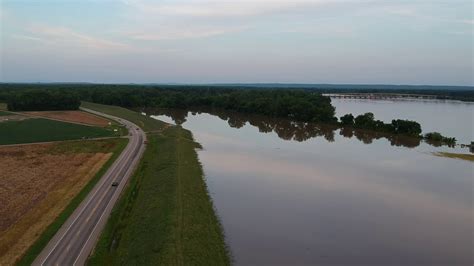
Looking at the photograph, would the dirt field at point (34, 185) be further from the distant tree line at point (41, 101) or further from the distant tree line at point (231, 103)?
the distant tree line at point (231, 103)

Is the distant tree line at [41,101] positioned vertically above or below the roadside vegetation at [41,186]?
above

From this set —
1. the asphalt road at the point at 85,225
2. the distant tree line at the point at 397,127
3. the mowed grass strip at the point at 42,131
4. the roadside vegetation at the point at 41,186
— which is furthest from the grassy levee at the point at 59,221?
the distant tree line at the point at 397,127

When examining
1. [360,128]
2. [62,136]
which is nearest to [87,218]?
[62,136]

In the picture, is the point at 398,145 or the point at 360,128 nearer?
the point at 398,145

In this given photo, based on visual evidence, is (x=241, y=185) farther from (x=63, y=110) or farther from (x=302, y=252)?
(x=63, y=110)

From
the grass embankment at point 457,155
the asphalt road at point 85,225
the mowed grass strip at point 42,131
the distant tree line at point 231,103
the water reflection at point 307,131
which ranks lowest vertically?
the water reflection at point 307,131

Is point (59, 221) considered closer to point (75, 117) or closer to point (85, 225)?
point (85, 225)

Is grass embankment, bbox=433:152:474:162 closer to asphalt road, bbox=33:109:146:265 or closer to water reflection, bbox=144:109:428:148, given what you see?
water reflection, bbox=144:109:428:148
